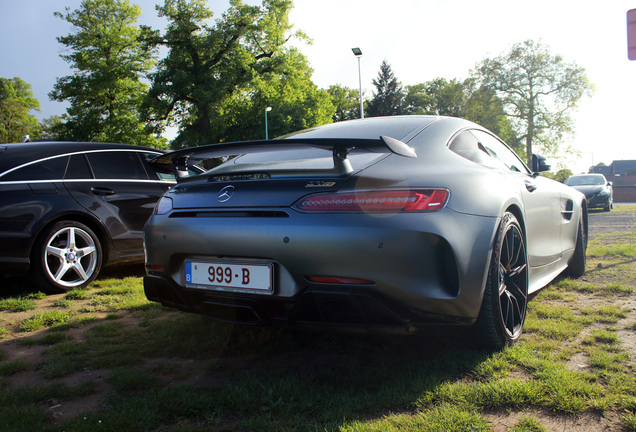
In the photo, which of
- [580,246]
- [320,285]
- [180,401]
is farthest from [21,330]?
[580,246]

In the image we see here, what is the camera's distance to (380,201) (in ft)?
7.39

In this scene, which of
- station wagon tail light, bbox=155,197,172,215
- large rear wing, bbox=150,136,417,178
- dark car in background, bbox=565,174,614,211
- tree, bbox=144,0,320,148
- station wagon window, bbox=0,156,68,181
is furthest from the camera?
tree, bbox=144,0,320,148

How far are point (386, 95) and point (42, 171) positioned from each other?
178ft

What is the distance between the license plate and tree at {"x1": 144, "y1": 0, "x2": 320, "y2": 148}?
98.2 feet

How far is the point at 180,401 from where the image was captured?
2270 mm

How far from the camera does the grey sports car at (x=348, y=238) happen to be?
87.7 inches

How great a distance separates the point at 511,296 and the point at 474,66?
4682cm

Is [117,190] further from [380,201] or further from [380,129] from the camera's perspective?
[380,201]

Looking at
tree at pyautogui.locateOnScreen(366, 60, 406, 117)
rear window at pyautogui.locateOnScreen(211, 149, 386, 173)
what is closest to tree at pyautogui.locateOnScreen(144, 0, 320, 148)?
tree at pyautogui.locateOnScreen(366, 60, 406, 117)

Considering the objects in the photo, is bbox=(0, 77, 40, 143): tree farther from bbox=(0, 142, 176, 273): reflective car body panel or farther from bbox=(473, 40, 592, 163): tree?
bbox=(0, 142, 176, 273): reflective car body panel

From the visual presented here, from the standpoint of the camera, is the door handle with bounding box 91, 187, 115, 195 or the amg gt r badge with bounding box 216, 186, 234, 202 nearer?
the amg gt r badge with bounding box 216, 186, 234, 202

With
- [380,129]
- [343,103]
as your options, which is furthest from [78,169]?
[343,103]

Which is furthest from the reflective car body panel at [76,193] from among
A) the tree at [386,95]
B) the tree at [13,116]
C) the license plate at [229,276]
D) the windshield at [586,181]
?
the tree at [386,95]

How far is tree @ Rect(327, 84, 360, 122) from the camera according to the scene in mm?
62656
